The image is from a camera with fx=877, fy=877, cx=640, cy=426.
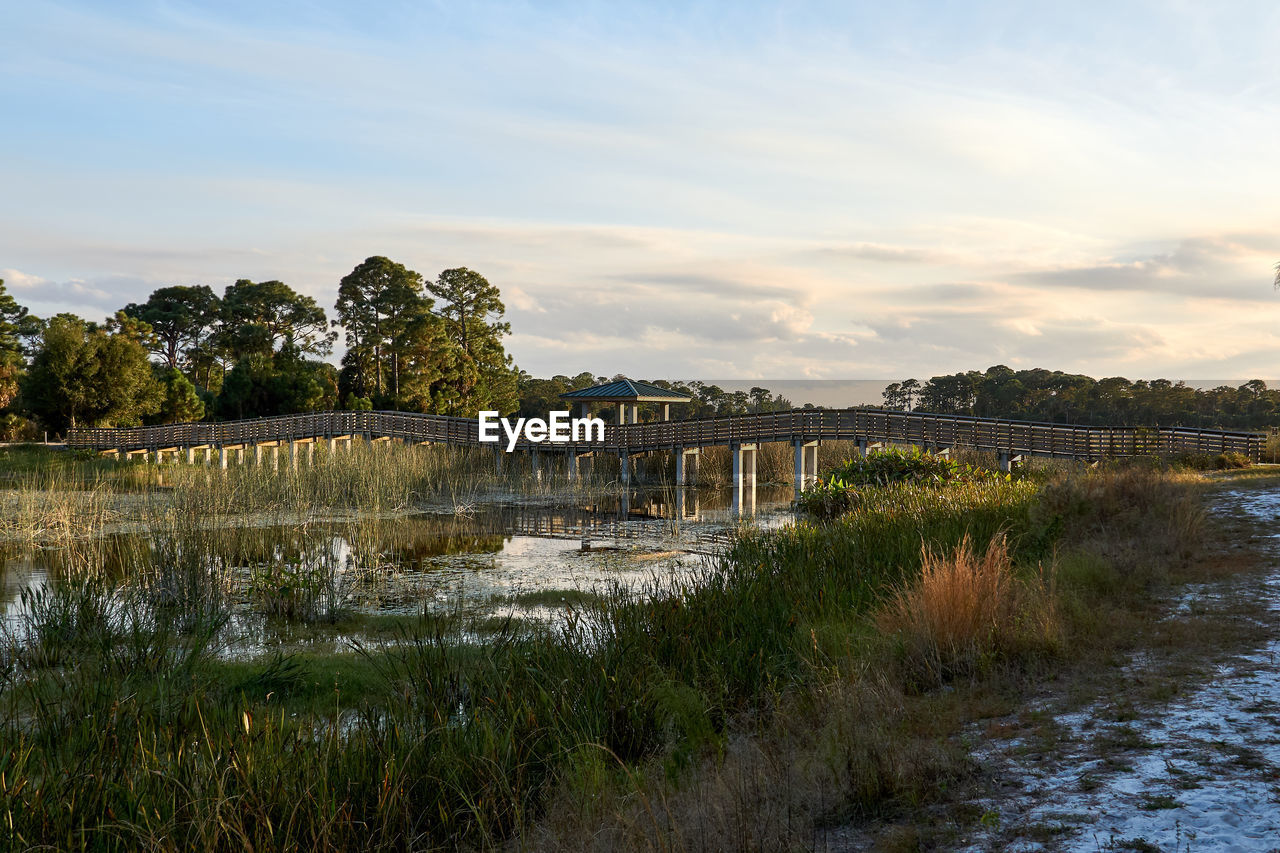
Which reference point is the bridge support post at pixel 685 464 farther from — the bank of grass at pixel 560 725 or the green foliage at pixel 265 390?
the bank of grass at pixel 560 725

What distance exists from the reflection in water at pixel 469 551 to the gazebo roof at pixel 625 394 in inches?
351

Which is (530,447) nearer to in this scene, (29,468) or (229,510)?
(229,510)

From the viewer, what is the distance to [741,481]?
2878 centimetres

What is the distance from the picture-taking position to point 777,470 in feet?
111

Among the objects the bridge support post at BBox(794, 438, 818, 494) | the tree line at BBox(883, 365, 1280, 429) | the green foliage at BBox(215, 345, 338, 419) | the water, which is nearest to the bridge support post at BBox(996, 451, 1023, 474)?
the bridge support post at BBox(794, 438, 818, 494)

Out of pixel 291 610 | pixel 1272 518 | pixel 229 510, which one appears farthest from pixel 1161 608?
pixel 229 510

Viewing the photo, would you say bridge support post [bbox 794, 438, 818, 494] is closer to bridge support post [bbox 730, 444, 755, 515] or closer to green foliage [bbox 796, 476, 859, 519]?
bridge support post [bbox 730, 444, 755, 515]

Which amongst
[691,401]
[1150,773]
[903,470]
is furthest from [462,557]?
[691,401]

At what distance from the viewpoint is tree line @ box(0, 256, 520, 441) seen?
35.7 m

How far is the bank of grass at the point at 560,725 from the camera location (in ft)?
12.3

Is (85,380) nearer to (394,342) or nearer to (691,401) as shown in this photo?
(394,342)

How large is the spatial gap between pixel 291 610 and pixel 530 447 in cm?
2034

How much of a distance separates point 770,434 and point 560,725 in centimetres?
2330

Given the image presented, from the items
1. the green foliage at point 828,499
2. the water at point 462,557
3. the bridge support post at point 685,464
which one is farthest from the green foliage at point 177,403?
the green foliage at point 828,499
